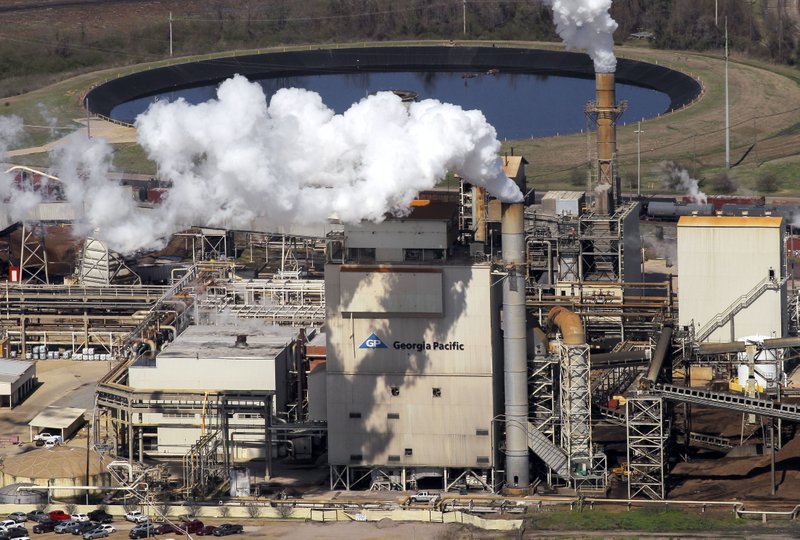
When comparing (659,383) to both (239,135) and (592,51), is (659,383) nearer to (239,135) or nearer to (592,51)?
(239,135)

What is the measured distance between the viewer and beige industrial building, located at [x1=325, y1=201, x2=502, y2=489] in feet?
303

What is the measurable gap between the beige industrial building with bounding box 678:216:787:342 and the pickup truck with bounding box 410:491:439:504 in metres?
24.0

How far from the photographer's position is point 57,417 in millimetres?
105500

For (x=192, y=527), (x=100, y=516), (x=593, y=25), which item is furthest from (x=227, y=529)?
(x=593, y=25)

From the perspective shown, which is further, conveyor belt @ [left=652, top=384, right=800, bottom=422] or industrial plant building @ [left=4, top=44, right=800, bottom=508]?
industrial plant building @ [left=4, top=44, right=800, bottom=508]

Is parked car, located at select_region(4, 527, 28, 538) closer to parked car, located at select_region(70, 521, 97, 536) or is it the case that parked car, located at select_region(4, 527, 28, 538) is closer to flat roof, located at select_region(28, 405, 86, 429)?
parked car, located at select_region(70, 521, 97, 536)

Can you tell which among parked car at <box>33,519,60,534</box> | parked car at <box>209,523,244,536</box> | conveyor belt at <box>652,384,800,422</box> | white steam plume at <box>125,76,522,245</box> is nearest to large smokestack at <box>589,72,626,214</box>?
conveyor belt at <box>652,384,800,422</box>

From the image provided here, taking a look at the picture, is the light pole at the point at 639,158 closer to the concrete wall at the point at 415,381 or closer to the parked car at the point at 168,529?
the concrete wall at the point at 415,381

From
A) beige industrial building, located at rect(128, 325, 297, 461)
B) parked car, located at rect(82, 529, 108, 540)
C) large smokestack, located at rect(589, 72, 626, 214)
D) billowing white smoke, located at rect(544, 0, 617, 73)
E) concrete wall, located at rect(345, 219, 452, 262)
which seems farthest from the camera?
billowing white smoke, located at rect(544, 0, 617, 73)

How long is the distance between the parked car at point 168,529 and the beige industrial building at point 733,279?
117ft

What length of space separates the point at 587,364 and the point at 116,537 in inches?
933

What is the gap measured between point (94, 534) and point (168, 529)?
3.39 metres

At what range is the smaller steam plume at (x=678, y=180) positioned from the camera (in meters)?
170

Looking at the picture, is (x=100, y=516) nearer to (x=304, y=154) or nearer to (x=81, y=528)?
(x=81, y=528)
